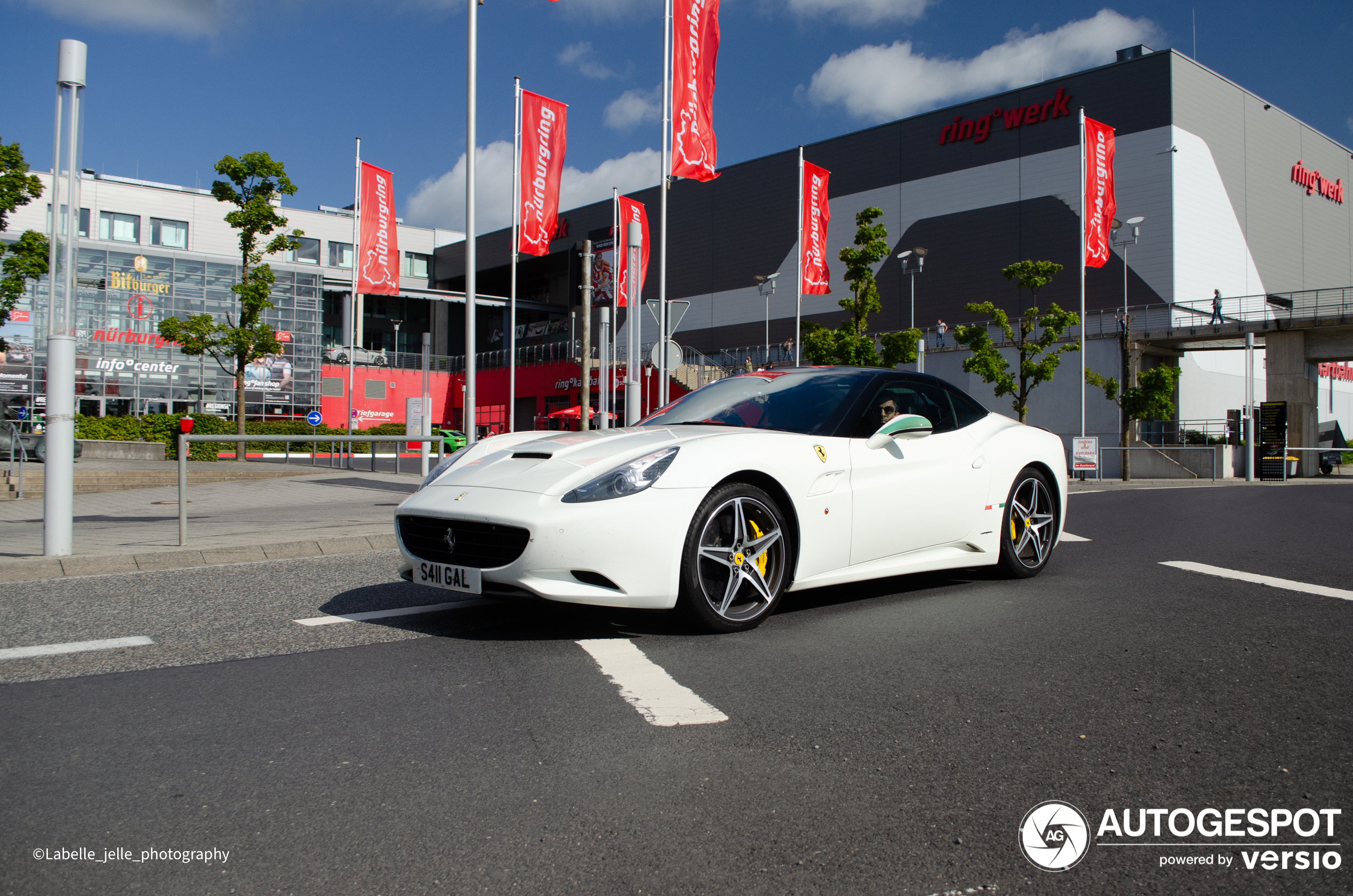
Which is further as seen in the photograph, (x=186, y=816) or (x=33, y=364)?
(x=33, y=364)

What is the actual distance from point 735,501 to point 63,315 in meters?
5.17

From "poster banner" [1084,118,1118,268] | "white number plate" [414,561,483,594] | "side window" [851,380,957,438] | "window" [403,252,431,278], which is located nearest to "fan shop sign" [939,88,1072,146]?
"poster banner" [1084,118,1118,268]

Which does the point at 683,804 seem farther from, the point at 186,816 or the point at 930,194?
the point at 930,194

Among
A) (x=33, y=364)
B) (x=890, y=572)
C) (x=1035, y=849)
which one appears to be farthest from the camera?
(x=33, y=364)

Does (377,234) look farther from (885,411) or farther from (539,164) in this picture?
(885,411)

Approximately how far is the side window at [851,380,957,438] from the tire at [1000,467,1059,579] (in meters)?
0.66

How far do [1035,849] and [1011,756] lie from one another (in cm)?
54

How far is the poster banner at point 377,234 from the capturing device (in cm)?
2681

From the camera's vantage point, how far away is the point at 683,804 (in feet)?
7.52

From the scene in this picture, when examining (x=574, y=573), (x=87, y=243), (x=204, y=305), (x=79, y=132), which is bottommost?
(x=574, y=573)

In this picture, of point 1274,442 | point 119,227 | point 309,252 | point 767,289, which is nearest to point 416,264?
point 309,252

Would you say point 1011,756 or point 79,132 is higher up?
point 79,132

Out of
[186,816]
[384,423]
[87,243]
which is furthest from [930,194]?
[186,816]

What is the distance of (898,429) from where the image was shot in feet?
15.9
